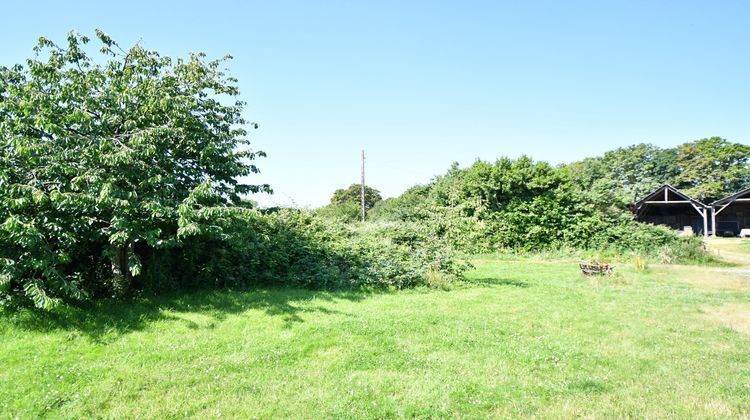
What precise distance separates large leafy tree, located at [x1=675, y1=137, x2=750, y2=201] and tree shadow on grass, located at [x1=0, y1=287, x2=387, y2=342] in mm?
56886

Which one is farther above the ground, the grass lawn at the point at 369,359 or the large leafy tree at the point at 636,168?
the large leafy tree at the point at 636,168

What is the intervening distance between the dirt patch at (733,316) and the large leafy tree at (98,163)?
9.93 meters

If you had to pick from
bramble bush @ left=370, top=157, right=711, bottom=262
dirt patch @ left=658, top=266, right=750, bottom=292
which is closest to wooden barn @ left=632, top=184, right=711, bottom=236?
bramble bush @ left=370, top=157, right=711, bottom=262

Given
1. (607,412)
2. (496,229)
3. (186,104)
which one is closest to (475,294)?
(607,412)

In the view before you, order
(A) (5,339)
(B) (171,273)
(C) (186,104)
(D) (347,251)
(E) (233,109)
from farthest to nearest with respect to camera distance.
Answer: (D) (347,251) < (E) (233,109) < (B) (171,273) < (C) (186,104) < (A) (5,339)

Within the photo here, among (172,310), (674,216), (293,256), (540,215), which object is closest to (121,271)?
(172,310)

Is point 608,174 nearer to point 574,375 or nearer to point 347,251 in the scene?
point 347,251

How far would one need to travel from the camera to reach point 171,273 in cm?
845

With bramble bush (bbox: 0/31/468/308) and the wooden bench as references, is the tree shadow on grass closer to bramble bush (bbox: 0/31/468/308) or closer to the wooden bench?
bramble bush (bbox: 0/31/468/308)

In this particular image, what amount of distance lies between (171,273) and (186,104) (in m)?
3.55

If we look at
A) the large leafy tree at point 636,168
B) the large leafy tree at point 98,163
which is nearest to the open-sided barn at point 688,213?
the large leafy tree at point 636,168

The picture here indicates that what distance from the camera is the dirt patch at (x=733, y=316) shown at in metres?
7.45

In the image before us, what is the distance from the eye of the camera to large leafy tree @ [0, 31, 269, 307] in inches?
239

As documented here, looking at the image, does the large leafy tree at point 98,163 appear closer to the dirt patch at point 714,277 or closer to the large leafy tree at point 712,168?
the dirt patch at point 714,277
